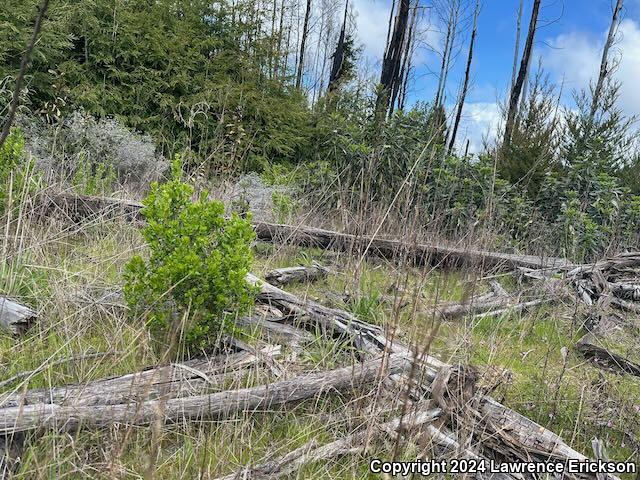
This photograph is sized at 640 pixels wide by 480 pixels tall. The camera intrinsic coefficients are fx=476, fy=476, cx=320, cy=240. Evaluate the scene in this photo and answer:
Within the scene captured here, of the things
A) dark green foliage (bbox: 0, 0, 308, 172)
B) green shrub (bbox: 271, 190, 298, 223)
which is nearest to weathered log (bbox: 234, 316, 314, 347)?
green shrub (bbox: 271, 190, 298, 223)

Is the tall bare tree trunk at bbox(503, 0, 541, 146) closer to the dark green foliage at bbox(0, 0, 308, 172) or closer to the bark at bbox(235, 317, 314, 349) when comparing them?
the dark green foliage at bbox(0, 0, 308, 172)

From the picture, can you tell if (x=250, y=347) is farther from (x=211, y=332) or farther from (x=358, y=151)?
(x=358, y=151)

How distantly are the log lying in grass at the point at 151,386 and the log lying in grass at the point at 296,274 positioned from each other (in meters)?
1.18

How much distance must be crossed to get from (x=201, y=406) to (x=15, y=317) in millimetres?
1059

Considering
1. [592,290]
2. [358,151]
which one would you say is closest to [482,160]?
[358,151]

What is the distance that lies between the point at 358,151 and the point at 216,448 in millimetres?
6854

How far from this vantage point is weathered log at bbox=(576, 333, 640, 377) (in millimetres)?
2660

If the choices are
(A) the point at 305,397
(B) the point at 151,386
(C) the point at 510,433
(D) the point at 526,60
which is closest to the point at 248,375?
(A) the point at 305,397

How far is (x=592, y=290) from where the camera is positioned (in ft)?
13.1

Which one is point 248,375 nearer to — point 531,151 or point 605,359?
point 605,359

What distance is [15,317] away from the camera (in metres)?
2.09

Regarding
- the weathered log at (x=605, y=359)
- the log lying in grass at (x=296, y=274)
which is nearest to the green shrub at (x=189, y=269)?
the log lying in grass at (x=296, y=274)

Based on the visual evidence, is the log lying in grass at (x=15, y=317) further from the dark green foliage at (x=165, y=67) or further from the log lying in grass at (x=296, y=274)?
the dark green foliage at (x=165, y=67)

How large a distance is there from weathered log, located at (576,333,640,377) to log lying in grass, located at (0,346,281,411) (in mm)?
1958
